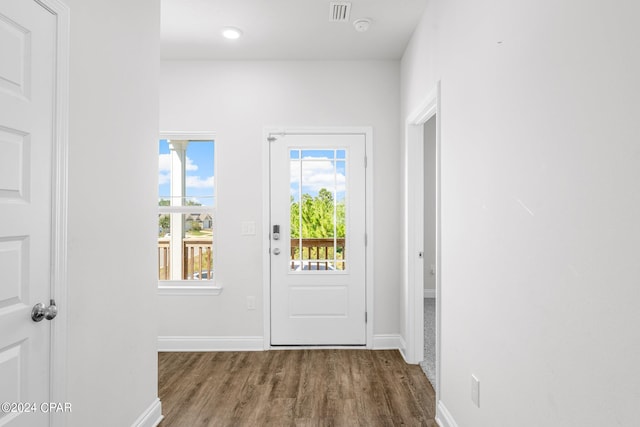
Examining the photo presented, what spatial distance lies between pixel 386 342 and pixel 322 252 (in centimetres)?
101

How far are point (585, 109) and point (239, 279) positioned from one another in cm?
300

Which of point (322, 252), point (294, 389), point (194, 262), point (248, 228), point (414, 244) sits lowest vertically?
point (294, 389)

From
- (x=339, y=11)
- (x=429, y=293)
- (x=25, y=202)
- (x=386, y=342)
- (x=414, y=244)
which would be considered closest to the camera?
(x=25, y=202)

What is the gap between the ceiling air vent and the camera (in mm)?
2555

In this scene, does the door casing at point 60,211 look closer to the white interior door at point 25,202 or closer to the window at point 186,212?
the white interior door at point 25,202

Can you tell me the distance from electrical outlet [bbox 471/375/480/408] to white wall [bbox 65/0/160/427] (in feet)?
5.58

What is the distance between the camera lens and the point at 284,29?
294 cm

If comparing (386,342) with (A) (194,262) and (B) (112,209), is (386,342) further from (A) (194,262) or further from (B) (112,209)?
(B) (112,209)

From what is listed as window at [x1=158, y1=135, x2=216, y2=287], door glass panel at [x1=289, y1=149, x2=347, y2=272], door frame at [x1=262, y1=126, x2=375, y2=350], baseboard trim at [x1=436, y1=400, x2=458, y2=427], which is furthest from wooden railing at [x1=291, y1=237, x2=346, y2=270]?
baseboard trim at [x1=436, y1=400, x2=458, y2=427]

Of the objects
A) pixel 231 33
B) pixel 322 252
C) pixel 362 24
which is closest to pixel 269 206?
pixel 322 252

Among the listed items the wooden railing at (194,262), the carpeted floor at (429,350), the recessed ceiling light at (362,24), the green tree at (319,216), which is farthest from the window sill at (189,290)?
the recessed ceiling light at (362,24)

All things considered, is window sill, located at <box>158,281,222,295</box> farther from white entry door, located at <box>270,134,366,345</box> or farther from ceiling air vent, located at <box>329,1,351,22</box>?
ceiling air vent, located at <box>329,1,351,22</box>

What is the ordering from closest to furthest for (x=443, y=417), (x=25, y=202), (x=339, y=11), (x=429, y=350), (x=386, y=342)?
1. (x=25, y=202)
2. (x=443, y=417)
3. (x=339, y=11)
4. (x=429, y=350)
5. (x=386, y=342)

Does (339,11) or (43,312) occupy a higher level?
(339,11)
